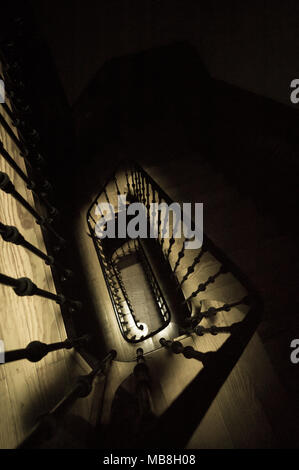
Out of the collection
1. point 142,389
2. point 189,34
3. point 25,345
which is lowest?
point 142,389

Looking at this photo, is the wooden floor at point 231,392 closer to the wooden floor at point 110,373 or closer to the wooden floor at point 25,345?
the wooden floor at point 110,373

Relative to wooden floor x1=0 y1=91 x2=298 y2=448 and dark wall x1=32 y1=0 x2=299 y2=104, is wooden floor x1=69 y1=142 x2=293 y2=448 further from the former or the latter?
dark wall x1=32 y1=0 x2=299 y2=104

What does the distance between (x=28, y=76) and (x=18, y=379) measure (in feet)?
7.63

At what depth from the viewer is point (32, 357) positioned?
668 mm

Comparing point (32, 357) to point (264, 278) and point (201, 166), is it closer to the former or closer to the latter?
point (264, 278)

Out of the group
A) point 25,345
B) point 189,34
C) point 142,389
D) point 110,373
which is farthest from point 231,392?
point 189,34

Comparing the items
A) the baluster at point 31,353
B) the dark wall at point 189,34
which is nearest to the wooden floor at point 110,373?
the baluster at point 31,353

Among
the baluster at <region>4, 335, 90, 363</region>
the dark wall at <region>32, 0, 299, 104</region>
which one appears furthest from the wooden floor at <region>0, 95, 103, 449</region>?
the dark wall at <region>32, 0, 299, 104</region>

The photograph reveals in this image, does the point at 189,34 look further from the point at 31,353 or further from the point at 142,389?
the point at 142,389

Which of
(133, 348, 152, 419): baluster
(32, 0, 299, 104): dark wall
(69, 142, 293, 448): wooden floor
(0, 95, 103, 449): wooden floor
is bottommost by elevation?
(69, 142, 293, 448): wooden floor

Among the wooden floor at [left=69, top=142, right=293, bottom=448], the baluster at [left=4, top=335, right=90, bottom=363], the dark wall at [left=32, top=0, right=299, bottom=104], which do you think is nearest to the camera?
the baluster at [left=4, top=335, right=90, bottom=363]

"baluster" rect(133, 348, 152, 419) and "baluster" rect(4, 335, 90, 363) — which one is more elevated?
"baluster" rect(4, 335, 90, 363)

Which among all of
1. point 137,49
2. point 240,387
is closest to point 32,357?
point 240,387

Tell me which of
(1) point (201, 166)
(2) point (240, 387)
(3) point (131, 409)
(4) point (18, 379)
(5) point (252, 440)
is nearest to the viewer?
(4) point (18, 379)
